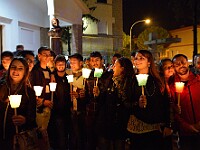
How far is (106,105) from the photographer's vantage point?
223 inches

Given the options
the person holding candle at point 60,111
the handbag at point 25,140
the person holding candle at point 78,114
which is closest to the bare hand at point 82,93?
the person holding candle at point 78,114

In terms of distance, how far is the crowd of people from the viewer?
4703 millimetres

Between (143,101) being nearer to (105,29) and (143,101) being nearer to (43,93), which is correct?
(43,93)

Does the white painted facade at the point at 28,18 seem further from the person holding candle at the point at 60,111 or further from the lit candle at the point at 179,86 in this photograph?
the lit candle at the point at 179,86

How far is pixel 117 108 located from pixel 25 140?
1.65m

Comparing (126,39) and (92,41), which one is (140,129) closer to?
(92,41)

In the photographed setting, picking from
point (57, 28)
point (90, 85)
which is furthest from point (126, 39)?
point (90, 85)

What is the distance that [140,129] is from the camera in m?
4.83

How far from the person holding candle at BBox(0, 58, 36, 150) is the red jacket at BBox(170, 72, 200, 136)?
2.44 meters

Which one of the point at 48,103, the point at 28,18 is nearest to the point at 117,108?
the point at 48,103

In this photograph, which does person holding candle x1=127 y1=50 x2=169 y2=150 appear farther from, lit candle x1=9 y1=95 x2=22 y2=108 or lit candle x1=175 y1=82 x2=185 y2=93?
lit candle x1=9 y1=95 x2=22 y2=108

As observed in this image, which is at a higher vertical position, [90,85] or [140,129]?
[90,85]

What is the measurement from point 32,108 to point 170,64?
3243mm

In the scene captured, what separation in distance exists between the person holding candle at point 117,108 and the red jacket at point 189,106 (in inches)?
36.5
